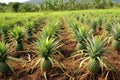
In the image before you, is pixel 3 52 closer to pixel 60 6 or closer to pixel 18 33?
pixel 18 33

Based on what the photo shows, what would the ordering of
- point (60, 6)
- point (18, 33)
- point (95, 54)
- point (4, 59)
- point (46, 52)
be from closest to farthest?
1. point (95, 54)
2. point (46, 52)
3. point (4, 59)
4. point (18, 33)
5. point (60, 6)

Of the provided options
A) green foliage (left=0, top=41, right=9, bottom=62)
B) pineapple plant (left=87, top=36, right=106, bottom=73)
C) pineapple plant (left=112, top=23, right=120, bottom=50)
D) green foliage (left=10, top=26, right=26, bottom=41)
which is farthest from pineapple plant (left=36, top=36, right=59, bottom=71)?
pineapple plant (left=112, top=23, right=120, bottom=50)

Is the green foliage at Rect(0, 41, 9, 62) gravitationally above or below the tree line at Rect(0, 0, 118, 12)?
above

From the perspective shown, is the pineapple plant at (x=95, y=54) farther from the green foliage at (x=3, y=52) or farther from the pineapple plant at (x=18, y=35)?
the pineapple plant at (x=18, y=35)

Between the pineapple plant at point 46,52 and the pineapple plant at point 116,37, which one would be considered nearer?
the pineapple plant at point 46,52

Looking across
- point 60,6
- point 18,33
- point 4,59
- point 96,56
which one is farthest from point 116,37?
point 60,6

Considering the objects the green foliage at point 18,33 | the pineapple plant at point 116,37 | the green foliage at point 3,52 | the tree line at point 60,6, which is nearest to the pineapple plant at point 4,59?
the green foliage at point 3,52

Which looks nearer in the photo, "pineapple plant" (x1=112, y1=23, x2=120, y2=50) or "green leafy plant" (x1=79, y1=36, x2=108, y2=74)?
"green leafy plant" (x1=79, y1=36, x2=108, y2=74)

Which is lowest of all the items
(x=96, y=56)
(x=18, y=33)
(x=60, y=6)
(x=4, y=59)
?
(x=60, y=6)

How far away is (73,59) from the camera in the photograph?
346 inches

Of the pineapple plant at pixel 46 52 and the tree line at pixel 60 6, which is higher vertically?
the pineapple plant at pixel 46 52

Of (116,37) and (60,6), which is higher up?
(116,37)

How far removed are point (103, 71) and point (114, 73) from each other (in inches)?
12.2

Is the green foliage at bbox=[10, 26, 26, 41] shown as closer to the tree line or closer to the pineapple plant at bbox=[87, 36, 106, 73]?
the pineapple plant at bbox=[87, 36, 106, 73]
